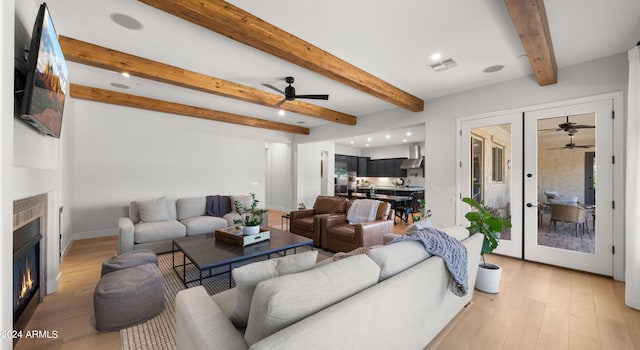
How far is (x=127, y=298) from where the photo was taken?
2.05 m

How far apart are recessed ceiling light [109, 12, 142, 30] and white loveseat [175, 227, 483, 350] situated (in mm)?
2599

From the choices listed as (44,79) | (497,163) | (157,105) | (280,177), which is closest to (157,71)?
(44,79)

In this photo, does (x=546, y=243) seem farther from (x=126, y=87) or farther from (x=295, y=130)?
(x=126, y=87)

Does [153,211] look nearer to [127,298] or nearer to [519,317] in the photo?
[127,298]

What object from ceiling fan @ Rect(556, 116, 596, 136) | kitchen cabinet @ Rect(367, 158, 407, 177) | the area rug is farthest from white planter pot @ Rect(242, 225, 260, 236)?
kitchen cabinet @ Rect(367, 158, 407, 177)

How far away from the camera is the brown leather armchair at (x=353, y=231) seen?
368cm

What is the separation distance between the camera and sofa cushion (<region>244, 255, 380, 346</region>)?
0.95 m

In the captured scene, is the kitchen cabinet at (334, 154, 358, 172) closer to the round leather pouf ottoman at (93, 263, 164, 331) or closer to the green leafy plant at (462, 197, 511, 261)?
the green leafy plant at (462, 197, 511, 261)

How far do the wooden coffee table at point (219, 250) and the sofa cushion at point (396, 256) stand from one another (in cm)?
163

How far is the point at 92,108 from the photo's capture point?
15.6 ft

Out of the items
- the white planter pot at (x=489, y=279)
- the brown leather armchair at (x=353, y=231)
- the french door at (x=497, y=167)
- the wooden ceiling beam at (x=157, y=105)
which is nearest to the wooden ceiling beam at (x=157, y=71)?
the wooden ceiling beam at (x=157, y=105)

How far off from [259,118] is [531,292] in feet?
20.2

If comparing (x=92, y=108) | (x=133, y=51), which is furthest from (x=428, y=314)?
(x=92, y=108)

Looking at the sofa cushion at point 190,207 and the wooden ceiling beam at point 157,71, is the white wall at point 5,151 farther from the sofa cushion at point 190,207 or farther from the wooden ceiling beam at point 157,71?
the sofa cushion at point 190,207
